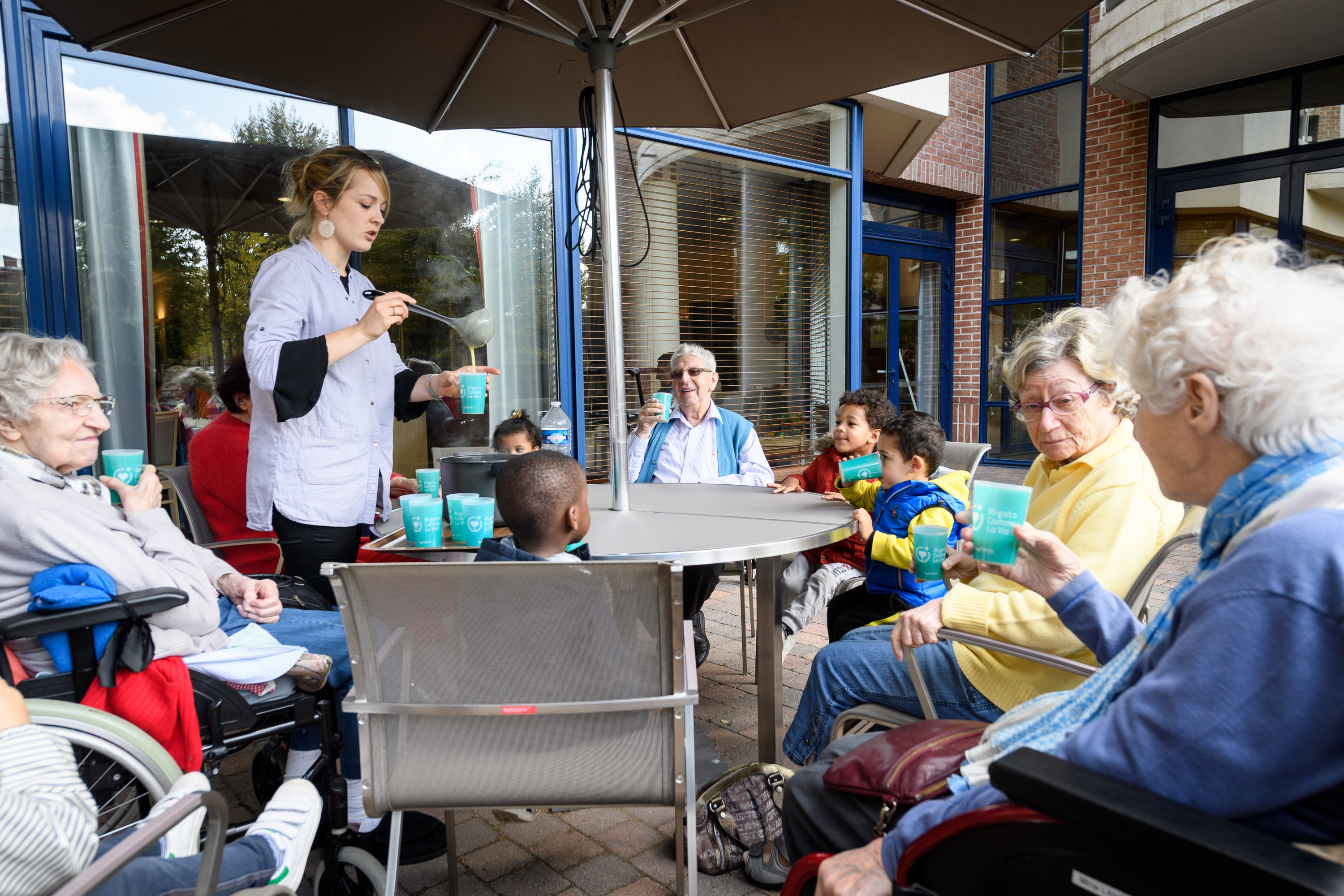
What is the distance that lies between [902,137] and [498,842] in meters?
7.61

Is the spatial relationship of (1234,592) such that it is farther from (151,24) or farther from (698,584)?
(151,24)

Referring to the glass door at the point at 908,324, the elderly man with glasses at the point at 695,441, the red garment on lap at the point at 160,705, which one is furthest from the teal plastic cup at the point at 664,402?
the glass door at the point at 908,324

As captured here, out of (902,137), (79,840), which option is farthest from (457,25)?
(902,137)

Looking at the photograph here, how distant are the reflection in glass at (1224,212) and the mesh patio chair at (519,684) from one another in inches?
306

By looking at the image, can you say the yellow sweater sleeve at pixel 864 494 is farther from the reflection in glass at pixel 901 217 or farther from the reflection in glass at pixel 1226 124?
the reflection in glass at pixel 1226 124

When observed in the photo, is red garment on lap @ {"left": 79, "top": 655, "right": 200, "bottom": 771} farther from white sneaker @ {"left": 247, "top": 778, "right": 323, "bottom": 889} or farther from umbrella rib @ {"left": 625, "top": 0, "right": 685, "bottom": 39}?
umbrella rib @ {"left": 625, "top": 0, "right": 685, "bottom": 39}

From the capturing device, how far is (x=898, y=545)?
256cm

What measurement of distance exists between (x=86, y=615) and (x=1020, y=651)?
5.99 ft

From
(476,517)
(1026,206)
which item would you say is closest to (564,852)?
(476,517)

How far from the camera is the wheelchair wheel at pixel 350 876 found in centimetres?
183

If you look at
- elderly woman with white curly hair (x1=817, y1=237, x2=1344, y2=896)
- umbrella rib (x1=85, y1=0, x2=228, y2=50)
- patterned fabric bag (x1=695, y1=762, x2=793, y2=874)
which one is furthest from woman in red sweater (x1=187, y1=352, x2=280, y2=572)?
elderly woman with white curly hair (x1=817, y1=237, x2=1344, y2=896)

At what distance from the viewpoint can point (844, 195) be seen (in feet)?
23.5

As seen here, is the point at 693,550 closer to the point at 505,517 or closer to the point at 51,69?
the point at 505,517

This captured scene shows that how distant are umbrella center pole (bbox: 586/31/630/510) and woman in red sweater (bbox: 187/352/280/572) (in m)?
1.31
